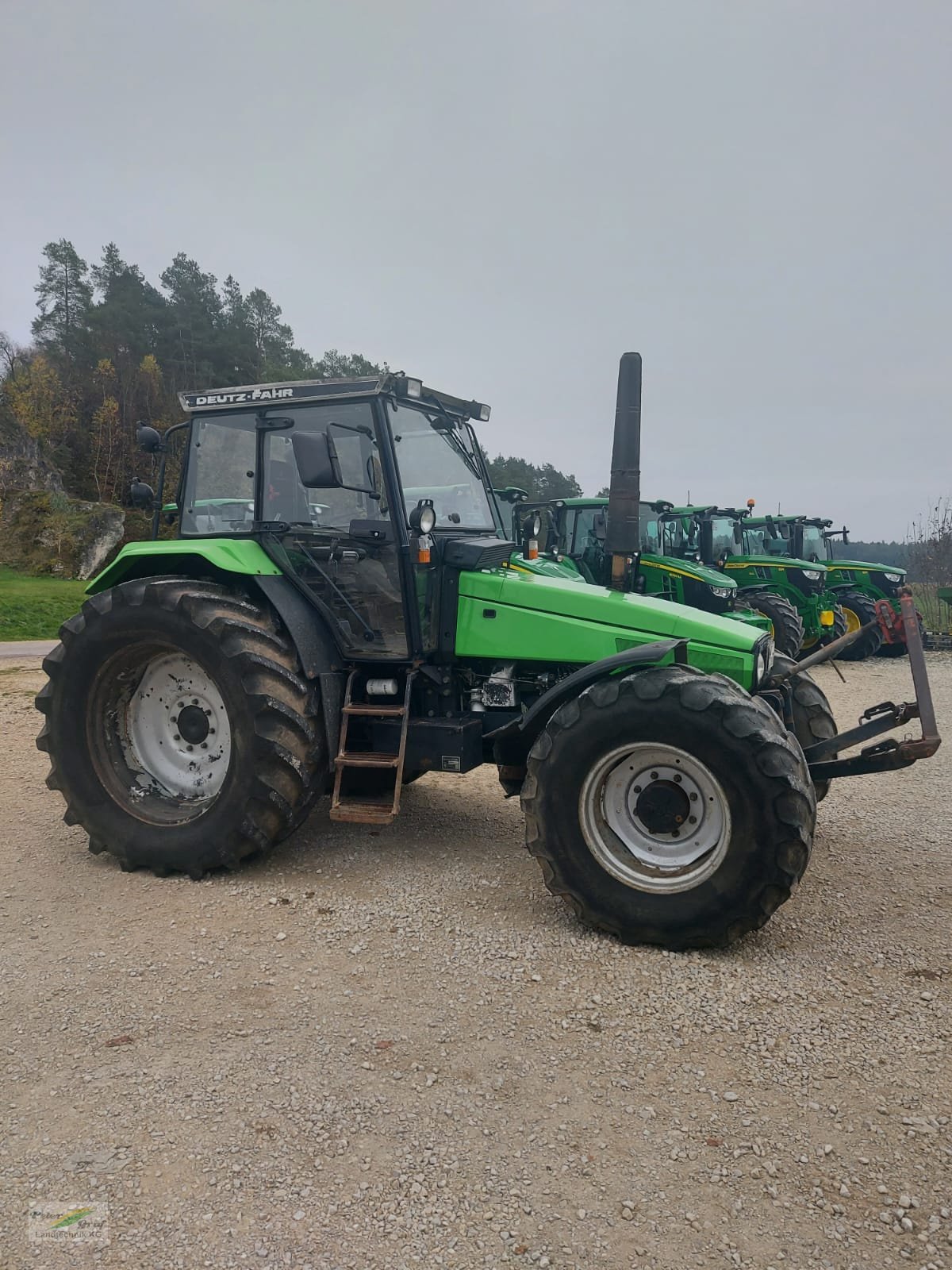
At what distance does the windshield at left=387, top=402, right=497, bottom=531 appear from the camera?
4.54 metres

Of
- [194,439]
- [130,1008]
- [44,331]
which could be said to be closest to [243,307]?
[44,331]

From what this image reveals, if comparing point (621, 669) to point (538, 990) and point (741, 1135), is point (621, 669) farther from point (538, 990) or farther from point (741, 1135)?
point (741, 1135)

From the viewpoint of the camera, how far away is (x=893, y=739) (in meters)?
3.73

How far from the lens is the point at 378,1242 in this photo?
207cm

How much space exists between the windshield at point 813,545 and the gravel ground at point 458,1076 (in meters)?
12.8

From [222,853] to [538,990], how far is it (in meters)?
1.86

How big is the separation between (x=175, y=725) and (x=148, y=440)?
5.57ft

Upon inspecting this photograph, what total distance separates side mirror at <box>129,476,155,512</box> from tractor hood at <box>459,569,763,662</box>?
84.3 inches

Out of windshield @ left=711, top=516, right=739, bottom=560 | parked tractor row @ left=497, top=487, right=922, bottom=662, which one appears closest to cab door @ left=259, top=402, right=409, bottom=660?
parked tractor row @ left=497, top=487, right=922, bottom=662

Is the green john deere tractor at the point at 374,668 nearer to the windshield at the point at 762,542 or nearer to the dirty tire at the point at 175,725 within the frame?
the dirty tire at the point at 175,725

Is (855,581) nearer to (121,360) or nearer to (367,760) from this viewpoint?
(367,760)

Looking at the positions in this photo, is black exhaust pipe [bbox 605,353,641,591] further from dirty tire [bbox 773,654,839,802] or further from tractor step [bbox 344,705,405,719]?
tractor step [bbox 344,705,405,719]

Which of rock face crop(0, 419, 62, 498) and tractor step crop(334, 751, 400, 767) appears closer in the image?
tractor step crop(334, 751, 400, 767)

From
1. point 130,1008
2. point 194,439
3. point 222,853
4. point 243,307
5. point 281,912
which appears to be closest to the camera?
point 130,1008
